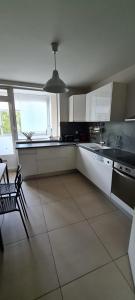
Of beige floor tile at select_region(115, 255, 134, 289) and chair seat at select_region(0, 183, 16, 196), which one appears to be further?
chair seat at select_region(0, 183, 16, 196)

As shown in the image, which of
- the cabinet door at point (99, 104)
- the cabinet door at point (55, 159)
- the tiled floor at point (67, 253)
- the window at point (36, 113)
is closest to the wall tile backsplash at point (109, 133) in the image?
the cabinet door at point (99, 104)

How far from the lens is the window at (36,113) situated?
359 cm

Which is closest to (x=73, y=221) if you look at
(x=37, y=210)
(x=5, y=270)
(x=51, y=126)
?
(x=37, y=210)

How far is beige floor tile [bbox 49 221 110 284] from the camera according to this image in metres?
1.24

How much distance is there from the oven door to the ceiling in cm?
168

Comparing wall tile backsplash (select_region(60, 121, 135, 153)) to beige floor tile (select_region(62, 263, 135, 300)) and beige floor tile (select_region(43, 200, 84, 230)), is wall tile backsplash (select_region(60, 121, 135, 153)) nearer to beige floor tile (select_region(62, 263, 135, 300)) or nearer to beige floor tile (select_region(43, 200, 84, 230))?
beige floor tile (select_region(43, 200, 84, 230))

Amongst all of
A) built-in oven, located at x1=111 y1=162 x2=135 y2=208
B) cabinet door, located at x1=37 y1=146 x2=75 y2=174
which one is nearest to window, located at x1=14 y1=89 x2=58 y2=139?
cabinet door, located at x1=37 y1=146 x2=75 y2=174

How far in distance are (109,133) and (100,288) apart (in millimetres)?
2447

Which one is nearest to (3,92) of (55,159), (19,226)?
(55,159)

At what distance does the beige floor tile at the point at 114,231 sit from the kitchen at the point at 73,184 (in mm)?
11

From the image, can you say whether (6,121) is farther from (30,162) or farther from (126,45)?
(126,45)

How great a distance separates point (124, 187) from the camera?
182 cm

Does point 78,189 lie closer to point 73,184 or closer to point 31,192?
point 73,184

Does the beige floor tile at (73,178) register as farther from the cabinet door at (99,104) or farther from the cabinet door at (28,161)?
the cabinet door at (99,104)
